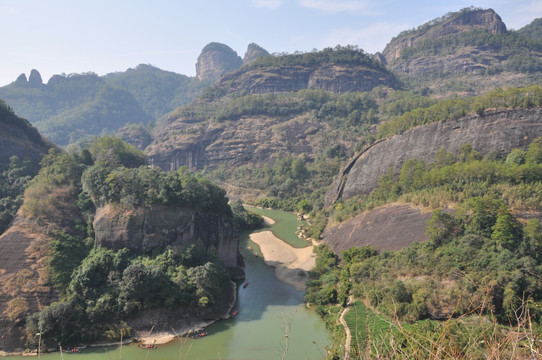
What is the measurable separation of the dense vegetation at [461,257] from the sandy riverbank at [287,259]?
190cm

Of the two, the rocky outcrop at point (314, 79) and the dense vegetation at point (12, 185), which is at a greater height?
the rocky outcrop at point (314, 79)

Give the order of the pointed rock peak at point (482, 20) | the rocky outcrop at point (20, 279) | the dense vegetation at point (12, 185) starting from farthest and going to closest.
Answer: the pointed rock peak at point (482, 20) → the dense vegetation at point (12, 185) → the rocky outcrop at point (20, 279)

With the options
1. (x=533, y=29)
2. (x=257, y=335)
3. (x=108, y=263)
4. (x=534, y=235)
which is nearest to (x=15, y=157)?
(x=108, y=263)

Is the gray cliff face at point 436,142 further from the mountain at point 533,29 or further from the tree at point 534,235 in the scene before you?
the mountain at point 533,29

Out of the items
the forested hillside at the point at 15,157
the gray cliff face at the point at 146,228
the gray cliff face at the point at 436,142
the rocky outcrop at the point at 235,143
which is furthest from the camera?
the rocky outcrop at the point at 235,143

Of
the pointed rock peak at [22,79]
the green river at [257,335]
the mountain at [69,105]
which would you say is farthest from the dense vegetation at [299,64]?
the pointed rock peak at [22,79]

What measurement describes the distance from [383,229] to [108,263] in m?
25.4

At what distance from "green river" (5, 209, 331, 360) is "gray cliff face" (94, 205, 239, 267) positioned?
713 cm

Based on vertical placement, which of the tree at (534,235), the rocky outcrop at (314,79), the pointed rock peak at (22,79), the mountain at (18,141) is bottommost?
the tree at (534,235)

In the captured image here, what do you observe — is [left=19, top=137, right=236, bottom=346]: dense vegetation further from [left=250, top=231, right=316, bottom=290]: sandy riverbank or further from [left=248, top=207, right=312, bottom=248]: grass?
[left=248, top=207, right=312, bottom=248]: grass

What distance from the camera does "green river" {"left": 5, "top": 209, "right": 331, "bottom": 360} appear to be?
2311cm

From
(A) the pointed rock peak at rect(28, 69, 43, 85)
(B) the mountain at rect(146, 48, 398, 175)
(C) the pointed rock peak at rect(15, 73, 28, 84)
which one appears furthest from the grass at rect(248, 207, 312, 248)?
(C) the pointed rock peak at rect(15, 73, 28, 84)

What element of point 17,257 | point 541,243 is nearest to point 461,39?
point 541,243

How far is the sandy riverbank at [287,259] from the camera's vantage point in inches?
1397
